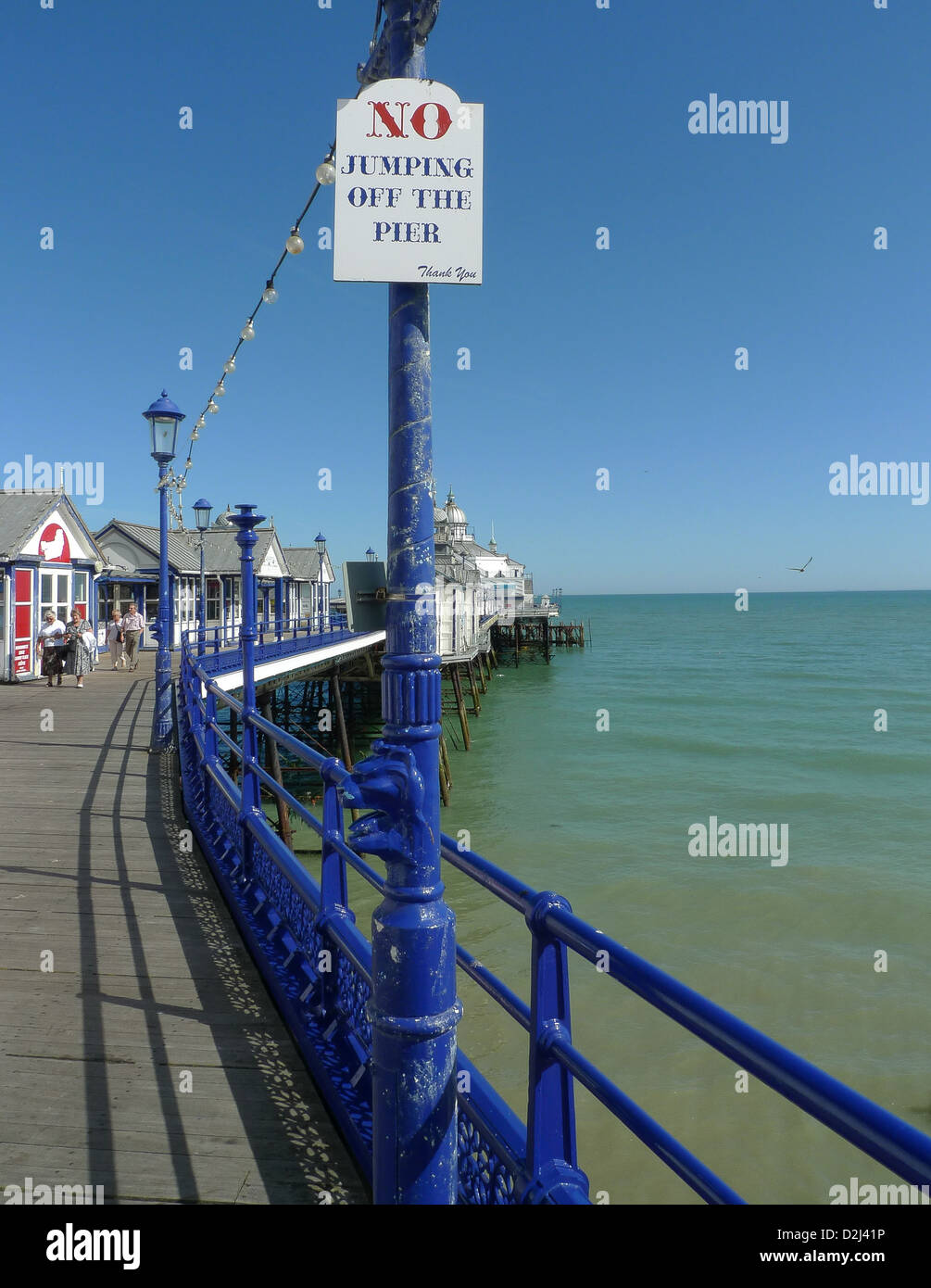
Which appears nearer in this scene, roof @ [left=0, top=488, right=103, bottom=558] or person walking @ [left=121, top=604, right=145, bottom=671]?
roof @ [left=0, top=488, right=103, bottom=558]

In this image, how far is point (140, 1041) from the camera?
148 inches

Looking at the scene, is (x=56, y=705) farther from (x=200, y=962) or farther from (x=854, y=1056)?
(x=854, y=1056)

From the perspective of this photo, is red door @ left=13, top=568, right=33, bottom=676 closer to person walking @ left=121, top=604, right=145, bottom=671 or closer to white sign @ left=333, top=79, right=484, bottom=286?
person walking @ left=121, top=604, right=145, bottom=671

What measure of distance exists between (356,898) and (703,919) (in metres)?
5.48

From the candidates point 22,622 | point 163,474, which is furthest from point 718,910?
point 22,622

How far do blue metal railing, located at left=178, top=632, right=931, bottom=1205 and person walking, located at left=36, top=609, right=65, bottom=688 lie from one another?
13.0 metres

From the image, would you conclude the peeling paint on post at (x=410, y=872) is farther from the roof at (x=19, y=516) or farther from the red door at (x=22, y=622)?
the red door at (x=22, y=622)

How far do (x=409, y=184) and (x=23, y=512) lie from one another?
18283mm

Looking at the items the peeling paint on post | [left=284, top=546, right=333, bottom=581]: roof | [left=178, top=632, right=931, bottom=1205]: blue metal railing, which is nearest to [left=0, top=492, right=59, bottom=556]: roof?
[left=178, top=632, right=931, bottom=1205]: blue metal railing

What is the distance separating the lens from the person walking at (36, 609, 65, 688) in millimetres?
16578

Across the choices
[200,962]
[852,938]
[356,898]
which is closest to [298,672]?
[356,898]
